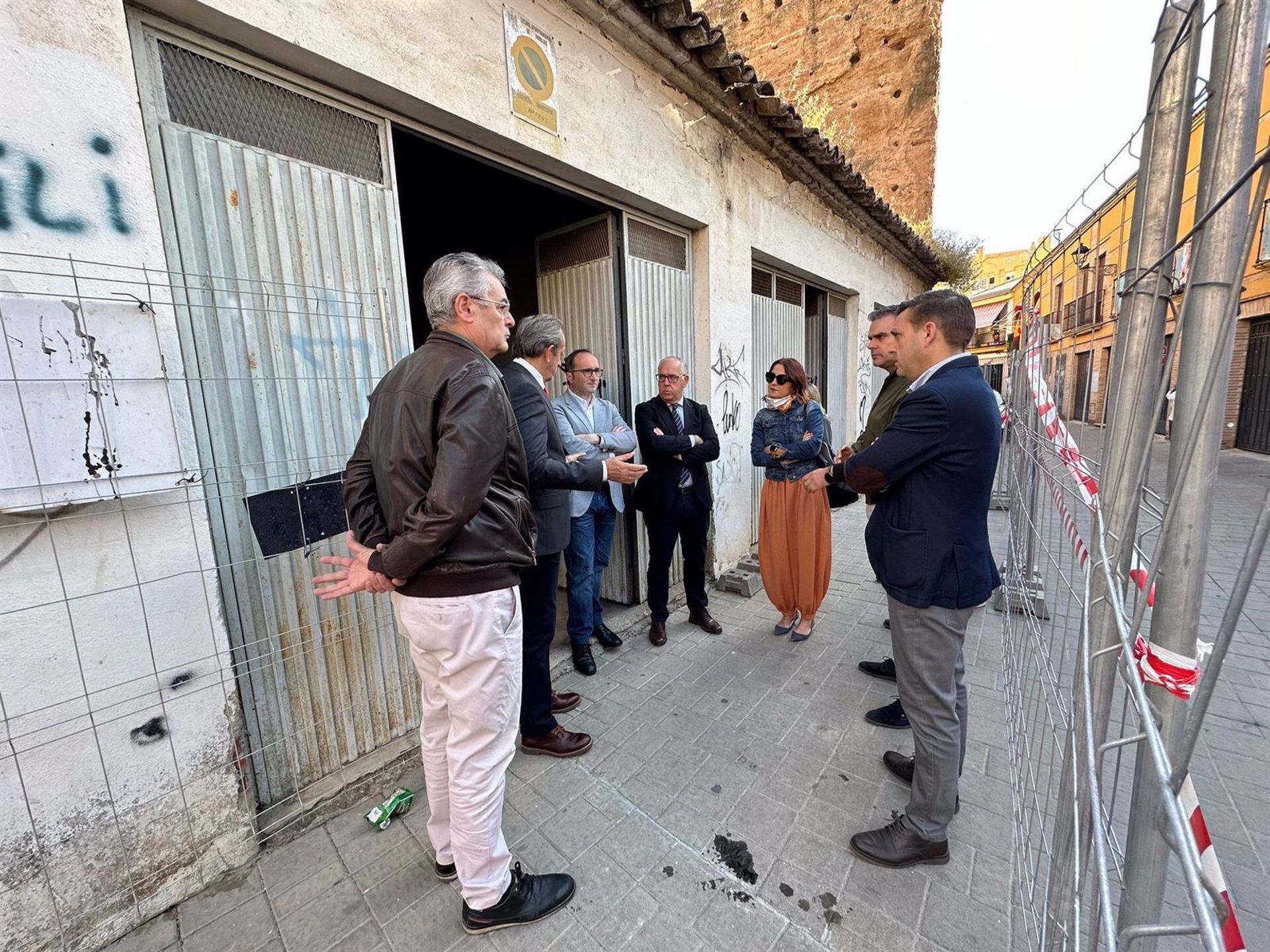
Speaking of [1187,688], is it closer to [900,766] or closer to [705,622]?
[900,766]

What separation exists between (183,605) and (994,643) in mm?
4509

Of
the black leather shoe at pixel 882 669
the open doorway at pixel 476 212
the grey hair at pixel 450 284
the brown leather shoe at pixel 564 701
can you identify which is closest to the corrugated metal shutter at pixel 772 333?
the black leather shoe at pixel 882 669

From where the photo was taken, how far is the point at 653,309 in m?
4.23

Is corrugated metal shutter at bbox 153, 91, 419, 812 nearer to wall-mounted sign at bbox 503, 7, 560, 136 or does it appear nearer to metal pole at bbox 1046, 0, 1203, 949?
wall-mounted sign at bbox 503, 7, 560, 136

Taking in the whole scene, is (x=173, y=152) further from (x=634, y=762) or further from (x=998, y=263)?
(x=998, y=263)

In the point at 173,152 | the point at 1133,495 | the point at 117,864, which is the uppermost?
the point at 173,152

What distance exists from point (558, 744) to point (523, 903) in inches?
32.5

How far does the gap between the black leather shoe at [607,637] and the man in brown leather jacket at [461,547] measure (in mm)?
1803

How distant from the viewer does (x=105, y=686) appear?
5.73 ft

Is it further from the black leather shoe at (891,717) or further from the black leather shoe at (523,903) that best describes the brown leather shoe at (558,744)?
the black leather shoe at (891,717)

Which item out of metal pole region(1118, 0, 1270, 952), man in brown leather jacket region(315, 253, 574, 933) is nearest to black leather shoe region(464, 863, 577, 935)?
man in brown leather jacket region(315, 253, 574, 933)

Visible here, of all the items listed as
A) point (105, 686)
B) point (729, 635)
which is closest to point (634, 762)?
point (729, 635)

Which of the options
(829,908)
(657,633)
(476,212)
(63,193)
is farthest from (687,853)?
(476,212)

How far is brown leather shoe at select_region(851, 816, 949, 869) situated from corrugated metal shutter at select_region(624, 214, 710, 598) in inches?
102
